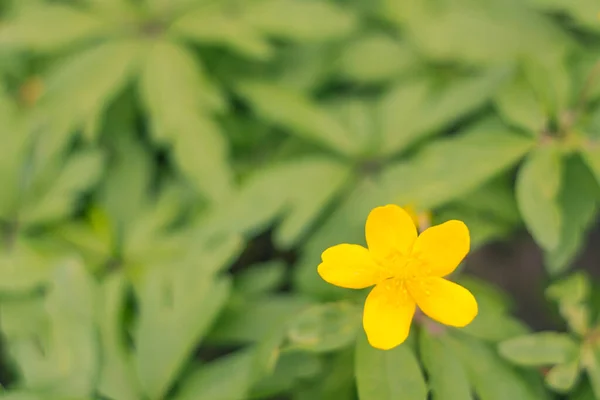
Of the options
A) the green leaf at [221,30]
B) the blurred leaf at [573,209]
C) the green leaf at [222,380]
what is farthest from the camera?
the green leaf at [221,30]

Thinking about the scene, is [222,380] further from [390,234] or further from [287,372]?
[390,234]

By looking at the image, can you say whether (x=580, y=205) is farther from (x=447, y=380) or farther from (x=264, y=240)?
(x=264, y=240)

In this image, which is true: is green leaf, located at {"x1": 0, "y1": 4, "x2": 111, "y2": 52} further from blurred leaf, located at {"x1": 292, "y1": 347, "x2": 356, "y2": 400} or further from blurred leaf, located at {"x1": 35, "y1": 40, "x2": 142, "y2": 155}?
blurred leaf, located at {"x1": 292, "y1": 347, "x2": 356, "y2": 400}

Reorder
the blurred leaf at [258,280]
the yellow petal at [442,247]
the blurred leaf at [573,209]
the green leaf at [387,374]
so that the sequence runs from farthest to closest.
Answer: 1. the blurred leaf at [258,280]
2. the blurred leaf at [573,209]
3. the green leaf at [387,374]
4. the yellow petal at [442,247]

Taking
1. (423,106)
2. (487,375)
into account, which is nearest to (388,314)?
(487,375)

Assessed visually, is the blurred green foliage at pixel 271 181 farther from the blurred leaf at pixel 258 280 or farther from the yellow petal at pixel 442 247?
the yellow petal at pixel 442 247

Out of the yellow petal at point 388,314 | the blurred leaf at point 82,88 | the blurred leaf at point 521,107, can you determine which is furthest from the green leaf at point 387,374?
the blurred leaf at point 82,88

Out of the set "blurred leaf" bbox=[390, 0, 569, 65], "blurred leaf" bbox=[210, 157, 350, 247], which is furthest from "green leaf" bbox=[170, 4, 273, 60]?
"blurred leaf" bbox=[390, 0, 569, 65]

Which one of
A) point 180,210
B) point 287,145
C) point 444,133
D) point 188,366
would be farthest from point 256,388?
point 444,133
